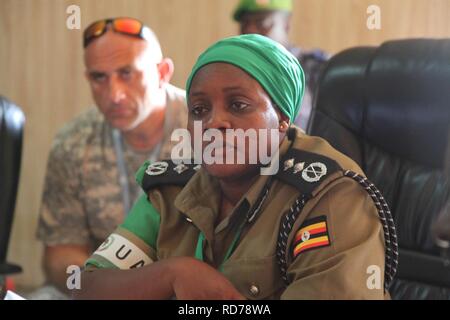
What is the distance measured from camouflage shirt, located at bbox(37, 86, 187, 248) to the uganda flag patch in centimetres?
70

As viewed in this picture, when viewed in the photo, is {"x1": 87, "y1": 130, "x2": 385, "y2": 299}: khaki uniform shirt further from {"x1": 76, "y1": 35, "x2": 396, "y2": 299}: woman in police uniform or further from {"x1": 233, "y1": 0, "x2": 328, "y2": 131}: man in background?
{"x1": 233, "y1": 0, "x2": 328, "y2": 131}: man in background

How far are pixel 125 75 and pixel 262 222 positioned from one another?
2.28 ft

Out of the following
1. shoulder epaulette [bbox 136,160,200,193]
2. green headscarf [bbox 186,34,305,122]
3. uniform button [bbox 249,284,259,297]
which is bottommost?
uniform button [bbox 249,284,259,297]

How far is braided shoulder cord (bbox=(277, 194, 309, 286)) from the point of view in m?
0.80

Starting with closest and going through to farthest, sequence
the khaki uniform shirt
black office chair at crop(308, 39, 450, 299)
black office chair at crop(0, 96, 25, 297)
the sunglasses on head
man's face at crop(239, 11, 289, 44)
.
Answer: the khaki uniform shirt
black office chair at crop(308, 39, 450, 299)
the sunglasses on head
black office chair at crop(0, 96, 25, 297)
man's face at crop(239, 11, 289, 44)

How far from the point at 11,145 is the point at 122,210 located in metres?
0.35

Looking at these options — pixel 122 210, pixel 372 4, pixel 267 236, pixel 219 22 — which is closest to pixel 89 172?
pixel 122 210

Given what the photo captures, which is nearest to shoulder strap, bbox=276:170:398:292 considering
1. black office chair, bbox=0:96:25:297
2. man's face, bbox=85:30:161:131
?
man's face, bbox=85:30:161:131

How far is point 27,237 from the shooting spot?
7.30ft

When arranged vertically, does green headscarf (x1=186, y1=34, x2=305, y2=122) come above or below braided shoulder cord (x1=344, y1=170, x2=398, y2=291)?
above

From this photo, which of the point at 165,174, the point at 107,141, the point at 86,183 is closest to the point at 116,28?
the point at 107,141

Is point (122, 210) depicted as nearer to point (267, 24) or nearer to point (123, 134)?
point (123, 134)

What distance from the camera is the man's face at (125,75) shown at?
4.60ft

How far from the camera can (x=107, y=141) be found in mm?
1646
